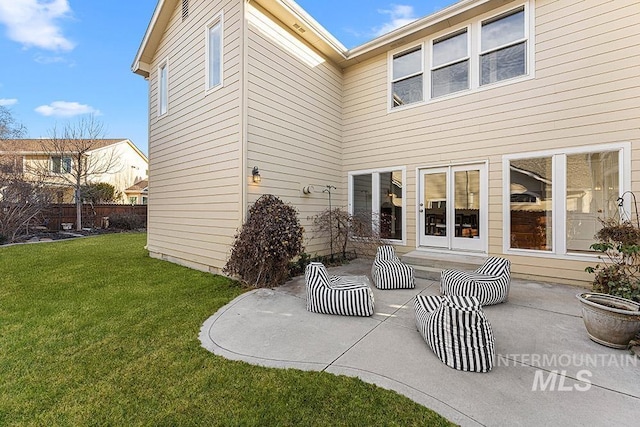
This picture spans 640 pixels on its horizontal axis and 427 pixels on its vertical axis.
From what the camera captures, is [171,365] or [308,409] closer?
[308,409]

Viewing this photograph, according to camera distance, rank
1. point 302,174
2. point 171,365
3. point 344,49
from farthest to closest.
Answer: point 344,49
point 302,174
point 171,365

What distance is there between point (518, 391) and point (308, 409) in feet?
5.36

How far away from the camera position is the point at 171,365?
8.66 ft

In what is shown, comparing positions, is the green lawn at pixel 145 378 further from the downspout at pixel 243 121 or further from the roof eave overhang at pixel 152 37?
the roof eave overhang at pixel 152 37

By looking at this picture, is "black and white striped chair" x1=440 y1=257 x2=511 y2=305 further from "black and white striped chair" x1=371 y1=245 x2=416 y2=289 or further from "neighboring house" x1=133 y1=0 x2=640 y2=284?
"neighboring house" x1=133 y1=0 x2=640 y2=284


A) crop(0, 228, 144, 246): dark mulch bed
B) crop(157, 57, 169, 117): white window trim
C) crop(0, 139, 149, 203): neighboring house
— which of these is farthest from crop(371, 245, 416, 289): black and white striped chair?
crop(0, 139, 149, 203): neighboring house

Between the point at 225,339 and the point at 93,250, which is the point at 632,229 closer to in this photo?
the point at 225,339

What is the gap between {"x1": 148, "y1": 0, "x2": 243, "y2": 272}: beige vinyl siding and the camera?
570 cm

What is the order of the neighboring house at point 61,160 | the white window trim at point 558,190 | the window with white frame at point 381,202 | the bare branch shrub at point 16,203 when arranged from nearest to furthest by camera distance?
the white window trim at point 558,190
the window with white frame at point 381,202
the bare branch shrub at point 16,203
the neighboring house at point 61,160

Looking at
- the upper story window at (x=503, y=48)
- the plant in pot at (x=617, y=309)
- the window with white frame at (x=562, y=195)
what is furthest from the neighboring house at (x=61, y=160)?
the plant in pot at (x=617, y=309)

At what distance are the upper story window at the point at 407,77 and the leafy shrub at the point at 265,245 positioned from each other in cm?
414

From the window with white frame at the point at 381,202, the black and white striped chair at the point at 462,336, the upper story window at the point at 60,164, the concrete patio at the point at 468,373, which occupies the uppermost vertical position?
the upper story window at the point at 60,164

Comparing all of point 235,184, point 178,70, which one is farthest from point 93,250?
point 235,184

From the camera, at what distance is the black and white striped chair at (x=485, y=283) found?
151 inches
